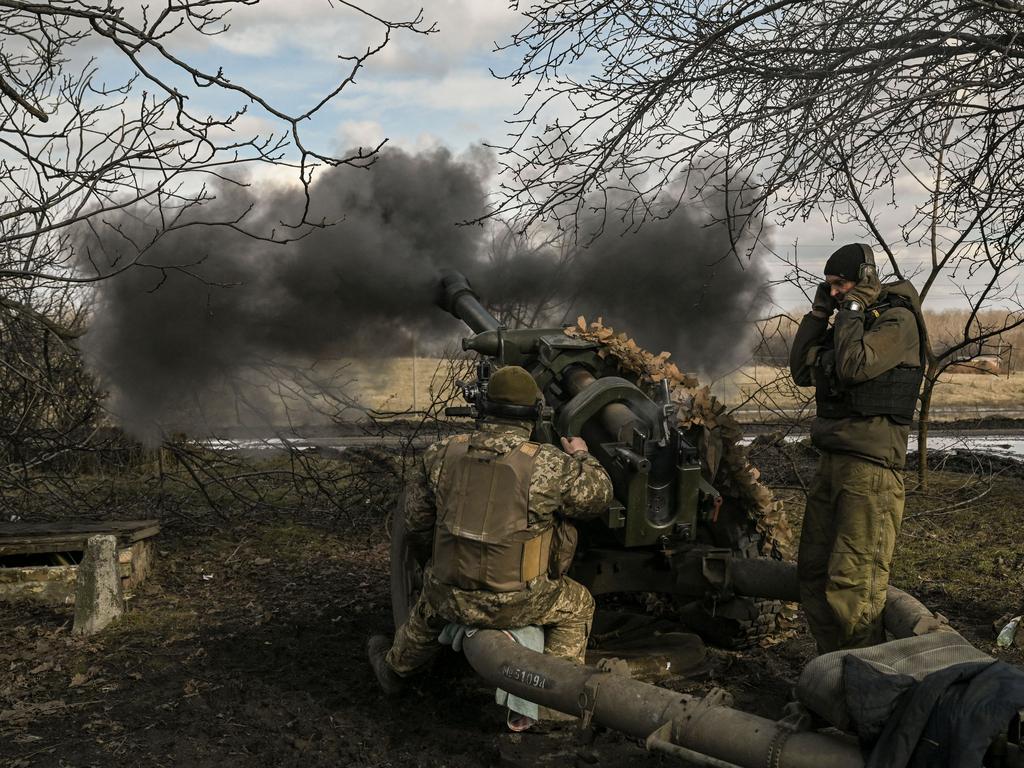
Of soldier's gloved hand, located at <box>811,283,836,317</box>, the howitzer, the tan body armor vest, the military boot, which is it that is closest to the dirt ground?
the military boot

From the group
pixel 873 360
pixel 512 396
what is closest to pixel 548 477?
pixel 512 396

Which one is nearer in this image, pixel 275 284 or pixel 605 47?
pixel 605 47

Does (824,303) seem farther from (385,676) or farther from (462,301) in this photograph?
(462,301)

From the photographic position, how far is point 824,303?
5184 mm

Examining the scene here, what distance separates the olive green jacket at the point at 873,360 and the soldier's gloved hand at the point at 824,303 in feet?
0.62

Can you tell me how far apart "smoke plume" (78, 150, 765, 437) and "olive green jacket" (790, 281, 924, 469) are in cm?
333

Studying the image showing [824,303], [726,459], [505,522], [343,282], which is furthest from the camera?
[343,282]

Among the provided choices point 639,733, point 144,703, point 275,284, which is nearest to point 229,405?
point 275,284

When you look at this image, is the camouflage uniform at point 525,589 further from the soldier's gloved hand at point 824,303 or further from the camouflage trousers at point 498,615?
the soldier's gloved hand at point 824,303

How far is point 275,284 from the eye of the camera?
8.83 metres

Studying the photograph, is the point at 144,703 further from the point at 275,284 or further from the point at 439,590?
the point at 275,284

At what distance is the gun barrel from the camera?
7855 millimetres

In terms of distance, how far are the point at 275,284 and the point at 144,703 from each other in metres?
4.34

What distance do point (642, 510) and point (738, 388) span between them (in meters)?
6.78
